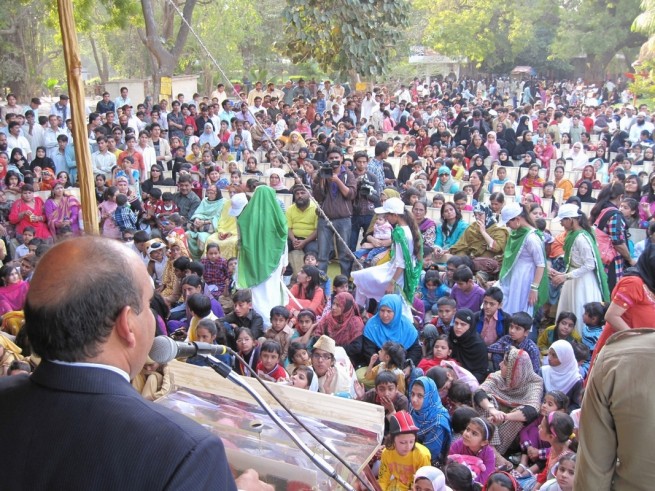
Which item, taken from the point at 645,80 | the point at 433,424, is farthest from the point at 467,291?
the point at 645,80

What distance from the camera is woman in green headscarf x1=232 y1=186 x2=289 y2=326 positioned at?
6.79 metres

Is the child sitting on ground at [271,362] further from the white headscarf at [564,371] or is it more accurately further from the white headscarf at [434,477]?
the white headscarf at [564,371]

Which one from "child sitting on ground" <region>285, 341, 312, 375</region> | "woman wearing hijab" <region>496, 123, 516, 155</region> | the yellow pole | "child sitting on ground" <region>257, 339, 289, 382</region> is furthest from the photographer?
"woman wearing hijab" <region>496, 123, 516, 155</region>

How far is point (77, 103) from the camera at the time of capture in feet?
10.4

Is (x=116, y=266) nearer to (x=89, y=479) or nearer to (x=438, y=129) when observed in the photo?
(x=89, y=479)

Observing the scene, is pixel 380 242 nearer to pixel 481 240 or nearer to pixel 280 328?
pixel 481 240

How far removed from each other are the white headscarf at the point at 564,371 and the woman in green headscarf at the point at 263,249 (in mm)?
2618

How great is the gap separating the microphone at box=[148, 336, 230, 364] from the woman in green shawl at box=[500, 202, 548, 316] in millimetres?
4800

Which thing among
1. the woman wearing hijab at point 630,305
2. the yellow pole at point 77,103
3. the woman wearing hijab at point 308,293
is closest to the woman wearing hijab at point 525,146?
the woman wearing hijab at point 308,293

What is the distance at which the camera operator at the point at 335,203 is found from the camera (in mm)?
7773

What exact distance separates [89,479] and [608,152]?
1364cm

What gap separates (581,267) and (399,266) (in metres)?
1.46

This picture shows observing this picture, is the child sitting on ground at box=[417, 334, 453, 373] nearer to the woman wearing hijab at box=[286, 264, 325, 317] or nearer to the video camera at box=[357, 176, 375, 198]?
the woman wearing hijab at box=[286, 264, 325, 317]

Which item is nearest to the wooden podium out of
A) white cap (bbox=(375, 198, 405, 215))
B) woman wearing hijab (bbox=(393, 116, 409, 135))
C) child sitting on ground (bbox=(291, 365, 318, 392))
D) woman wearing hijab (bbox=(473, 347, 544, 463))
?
child sitting on ground (bbox=(291, 365, 318, 392))
